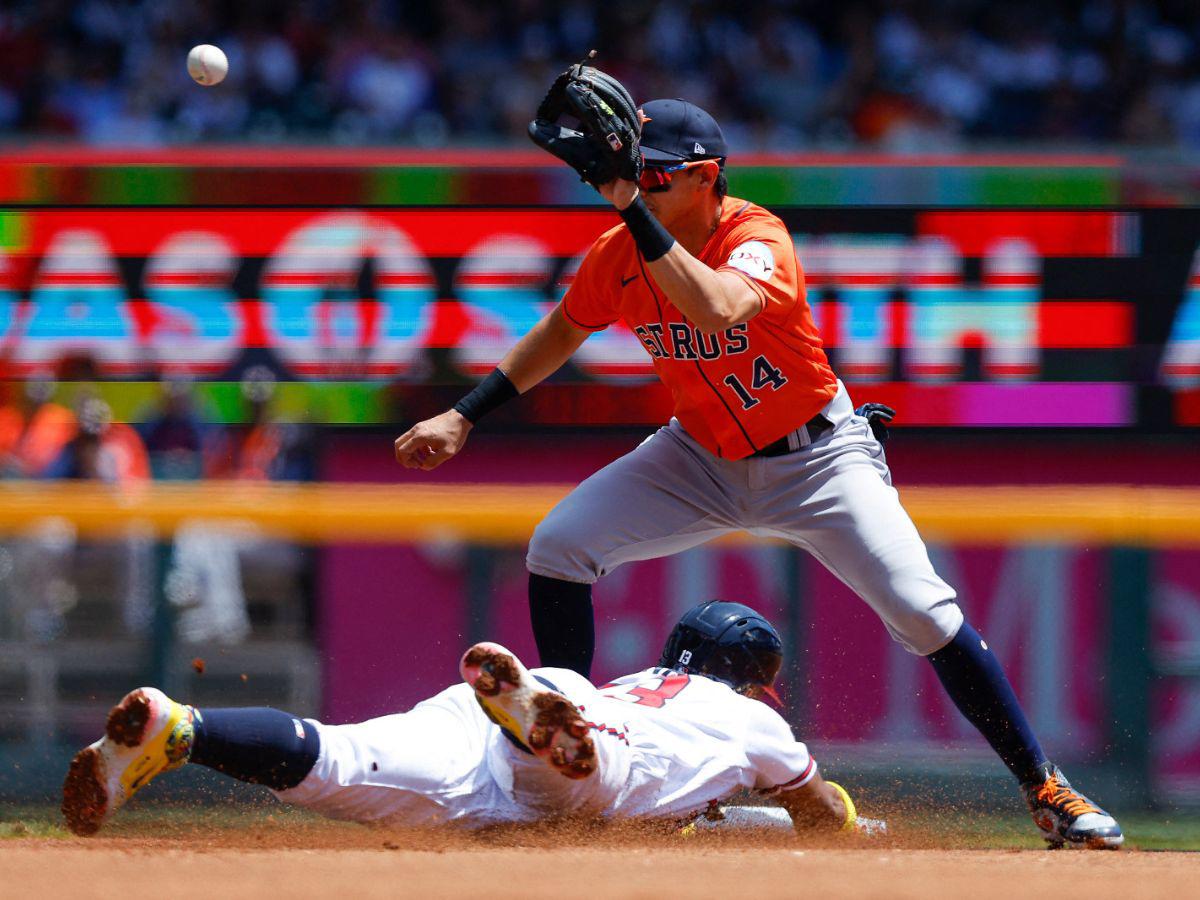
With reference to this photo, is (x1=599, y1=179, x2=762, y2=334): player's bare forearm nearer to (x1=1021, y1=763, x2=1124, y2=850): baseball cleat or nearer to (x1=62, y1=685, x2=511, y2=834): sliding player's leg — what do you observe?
(x1=62, y1=685, x2=511, y2=834): sliding player's leg

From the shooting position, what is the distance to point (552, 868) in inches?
119

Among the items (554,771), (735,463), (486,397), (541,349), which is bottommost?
(554,771)

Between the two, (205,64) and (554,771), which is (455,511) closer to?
(205,64)

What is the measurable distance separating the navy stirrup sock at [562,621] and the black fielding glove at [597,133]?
988 mm

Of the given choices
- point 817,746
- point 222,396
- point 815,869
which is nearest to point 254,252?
point 222,396

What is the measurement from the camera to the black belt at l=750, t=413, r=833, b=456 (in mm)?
3742

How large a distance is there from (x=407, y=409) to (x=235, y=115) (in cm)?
315

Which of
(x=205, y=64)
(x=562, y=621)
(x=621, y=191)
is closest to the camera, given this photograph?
(x=621, y=191)

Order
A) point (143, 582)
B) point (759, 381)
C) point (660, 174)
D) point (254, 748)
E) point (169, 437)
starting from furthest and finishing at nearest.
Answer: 1. point (169, 437)
2. point (143, 582)
3. point (759, 381)
4. point (660, 174)
5. point (254, 748)

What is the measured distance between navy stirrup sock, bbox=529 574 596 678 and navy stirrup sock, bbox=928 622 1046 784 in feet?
2.58

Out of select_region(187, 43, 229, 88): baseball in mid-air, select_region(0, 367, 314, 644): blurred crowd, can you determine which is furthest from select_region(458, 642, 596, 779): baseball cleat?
select_region(187, 43, 229, 88): baseball in mid-air

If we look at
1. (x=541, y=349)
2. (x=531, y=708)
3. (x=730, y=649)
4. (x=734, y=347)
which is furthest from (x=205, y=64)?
(x=531, y=708)

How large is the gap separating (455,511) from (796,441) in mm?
Answer: 1500

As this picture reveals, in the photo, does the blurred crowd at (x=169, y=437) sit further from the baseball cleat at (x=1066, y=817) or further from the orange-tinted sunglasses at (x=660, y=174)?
the baseball cleat at (x=1066, y=817)
